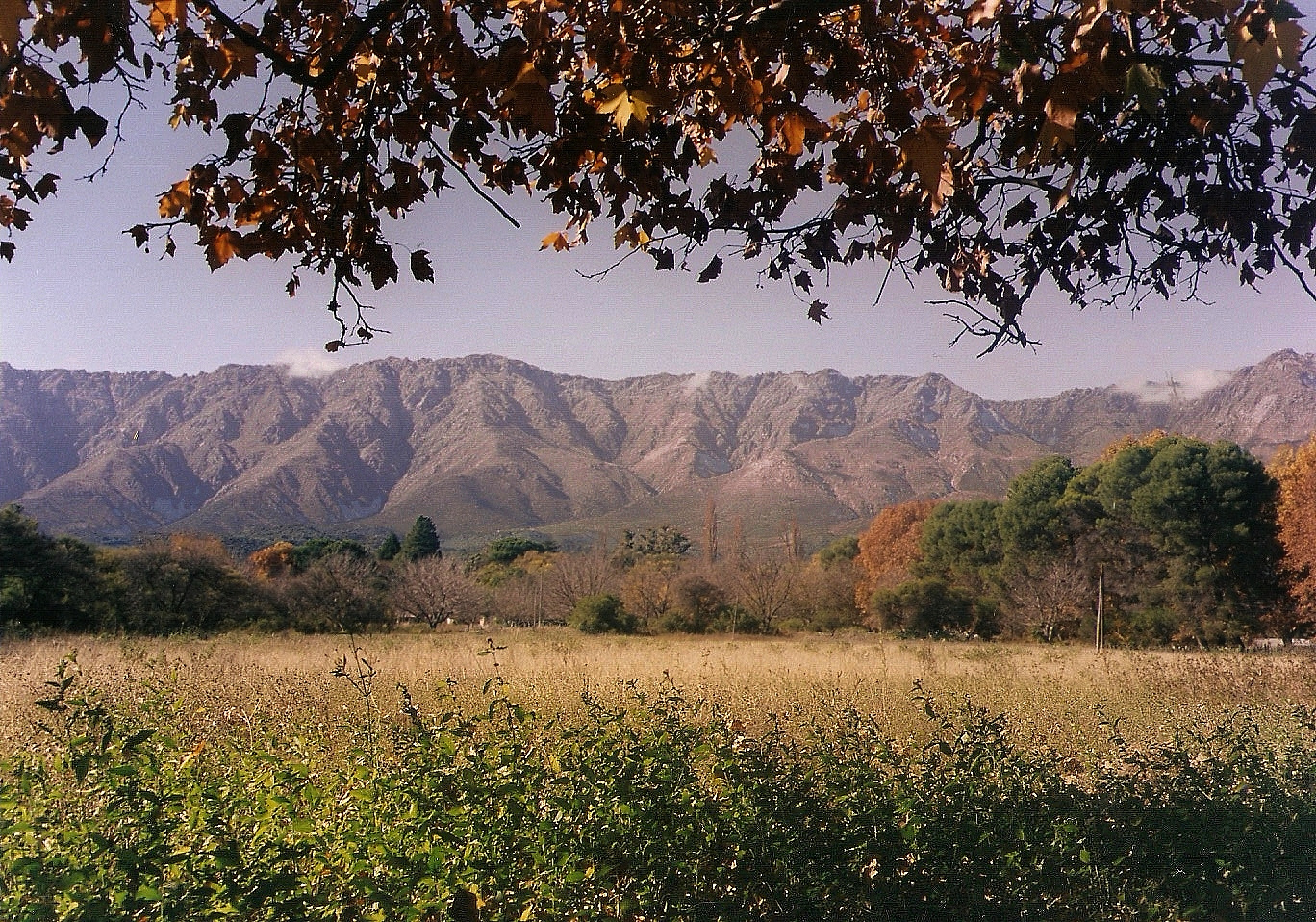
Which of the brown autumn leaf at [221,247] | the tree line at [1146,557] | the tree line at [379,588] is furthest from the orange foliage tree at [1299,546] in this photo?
the brown autumn leaf at [221,247]

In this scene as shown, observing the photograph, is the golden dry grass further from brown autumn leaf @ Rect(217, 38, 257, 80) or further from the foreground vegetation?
brown autumn leaf @ Rect(217, 38, 257, 80)

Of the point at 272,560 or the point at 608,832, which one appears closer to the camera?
the point at 608,832

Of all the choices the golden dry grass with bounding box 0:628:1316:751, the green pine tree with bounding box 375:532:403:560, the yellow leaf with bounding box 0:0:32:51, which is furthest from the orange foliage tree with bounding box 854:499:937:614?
the yellow leaf with bounding box 0:0:32:51

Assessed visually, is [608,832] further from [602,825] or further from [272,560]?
[272,560]

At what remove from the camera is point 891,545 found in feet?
140

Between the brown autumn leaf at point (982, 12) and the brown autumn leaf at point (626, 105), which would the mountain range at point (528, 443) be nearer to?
the brown autumn leaf at point (626, 105)

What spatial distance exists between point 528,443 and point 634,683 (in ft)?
307

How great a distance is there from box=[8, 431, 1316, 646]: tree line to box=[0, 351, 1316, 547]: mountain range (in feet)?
15.1

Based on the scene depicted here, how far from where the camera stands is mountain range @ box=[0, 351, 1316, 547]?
4600cm

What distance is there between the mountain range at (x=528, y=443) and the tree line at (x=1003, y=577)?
4588mm

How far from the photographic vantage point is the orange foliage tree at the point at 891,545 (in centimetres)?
3834

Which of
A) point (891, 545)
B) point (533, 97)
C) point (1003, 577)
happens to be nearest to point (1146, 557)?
point (1003, 577)

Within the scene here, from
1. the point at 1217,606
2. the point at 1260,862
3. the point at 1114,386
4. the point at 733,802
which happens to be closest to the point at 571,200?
the point at 733,802

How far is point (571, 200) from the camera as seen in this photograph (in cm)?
350
